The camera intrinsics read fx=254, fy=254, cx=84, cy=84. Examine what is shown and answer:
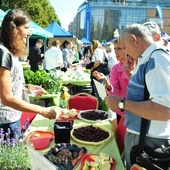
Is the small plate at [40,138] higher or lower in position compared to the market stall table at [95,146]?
higher

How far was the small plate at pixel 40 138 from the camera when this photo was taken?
1.90 meters

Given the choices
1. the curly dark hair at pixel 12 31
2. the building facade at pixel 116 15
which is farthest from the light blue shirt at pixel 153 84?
the building facade at pixel 116 15

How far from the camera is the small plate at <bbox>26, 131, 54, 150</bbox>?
190 centimetres

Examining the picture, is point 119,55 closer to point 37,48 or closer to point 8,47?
point 8,47

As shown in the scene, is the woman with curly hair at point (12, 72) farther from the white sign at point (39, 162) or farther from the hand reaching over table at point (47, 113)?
the white sign at point (39, 162)

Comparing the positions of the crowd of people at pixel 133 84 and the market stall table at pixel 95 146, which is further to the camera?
the market stall table at pixel 95 146

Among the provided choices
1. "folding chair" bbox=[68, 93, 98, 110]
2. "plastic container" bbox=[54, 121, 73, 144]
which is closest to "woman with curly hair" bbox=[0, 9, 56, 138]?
"plastic container" bbox=[54, 121, 73, 144]

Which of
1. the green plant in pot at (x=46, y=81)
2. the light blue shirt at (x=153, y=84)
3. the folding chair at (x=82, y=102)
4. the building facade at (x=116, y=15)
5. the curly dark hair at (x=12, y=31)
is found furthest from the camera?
the building facade at (x=116, y=15)

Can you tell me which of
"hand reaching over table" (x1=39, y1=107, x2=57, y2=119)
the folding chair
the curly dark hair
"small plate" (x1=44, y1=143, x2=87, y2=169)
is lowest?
the folding chair

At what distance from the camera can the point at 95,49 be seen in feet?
20.0

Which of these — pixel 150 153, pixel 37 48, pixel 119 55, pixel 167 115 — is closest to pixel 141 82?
pixel 167 115

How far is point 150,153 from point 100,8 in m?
79.6

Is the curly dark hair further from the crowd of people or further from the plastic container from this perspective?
the plastic container

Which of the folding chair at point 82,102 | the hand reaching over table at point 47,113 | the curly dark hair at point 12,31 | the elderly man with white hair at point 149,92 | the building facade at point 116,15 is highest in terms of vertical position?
the building facade at point 116,15
